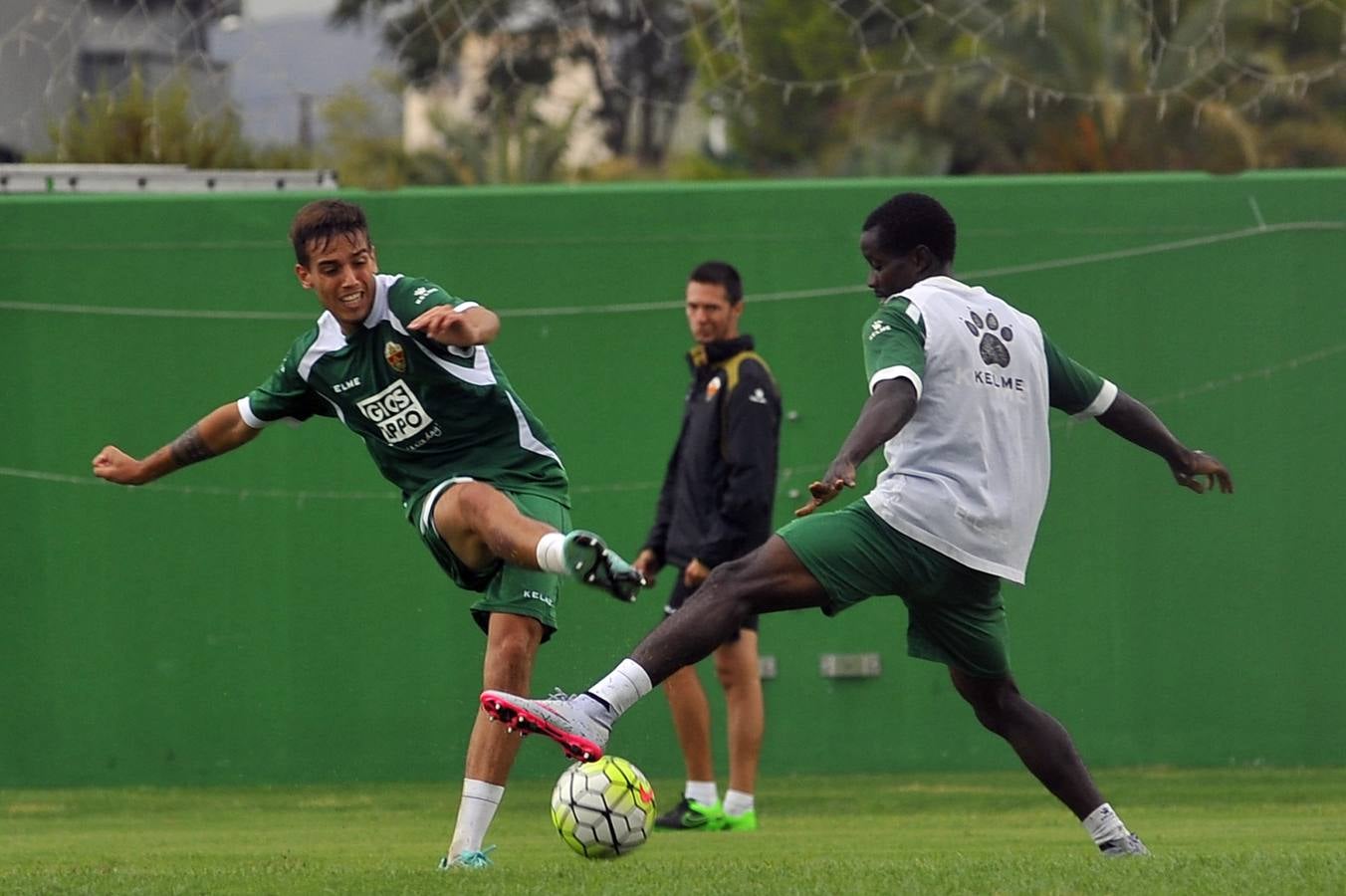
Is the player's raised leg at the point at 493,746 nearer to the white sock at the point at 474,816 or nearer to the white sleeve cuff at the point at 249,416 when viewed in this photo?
the white sock at the point at 474,816

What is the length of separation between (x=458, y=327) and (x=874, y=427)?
1.33 metres

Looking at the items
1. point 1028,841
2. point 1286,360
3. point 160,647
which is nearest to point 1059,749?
point 1028,841

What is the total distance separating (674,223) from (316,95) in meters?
2.88

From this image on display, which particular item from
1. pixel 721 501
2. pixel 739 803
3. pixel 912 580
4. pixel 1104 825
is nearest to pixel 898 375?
pixel 912 580

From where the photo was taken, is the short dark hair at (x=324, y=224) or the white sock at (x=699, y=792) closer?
the short dark hair at (x=324, y=224)

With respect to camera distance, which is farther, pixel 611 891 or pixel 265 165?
pixel 265 165

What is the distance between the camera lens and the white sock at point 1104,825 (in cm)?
692

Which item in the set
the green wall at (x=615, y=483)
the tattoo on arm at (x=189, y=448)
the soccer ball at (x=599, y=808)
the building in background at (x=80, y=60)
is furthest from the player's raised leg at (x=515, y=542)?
the building in background at (x=80, y=60)

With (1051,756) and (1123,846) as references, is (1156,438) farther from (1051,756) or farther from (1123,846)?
(1123,846)

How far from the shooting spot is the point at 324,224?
6.92 m

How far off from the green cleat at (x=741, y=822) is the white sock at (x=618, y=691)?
3158mm

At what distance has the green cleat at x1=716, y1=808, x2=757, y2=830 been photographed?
9.35 meters

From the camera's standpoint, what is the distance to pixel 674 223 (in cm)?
1090

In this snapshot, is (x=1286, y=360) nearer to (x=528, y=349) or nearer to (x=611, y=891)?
(x=528, y=349)
